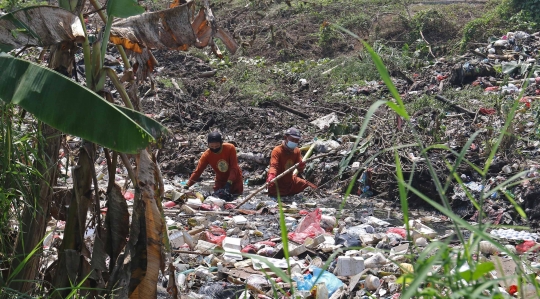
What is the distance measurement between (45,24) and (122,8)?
1.40 ft

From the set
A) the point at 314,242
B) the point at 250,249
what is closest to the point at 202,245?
the point at 250,249

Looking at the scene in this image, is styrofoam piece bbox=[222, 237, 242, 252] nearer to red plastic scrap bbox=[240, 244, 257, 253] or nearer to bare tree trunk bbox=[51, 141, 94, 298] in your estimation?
red plastic scrap bbox=[240, 244, 257, 253]

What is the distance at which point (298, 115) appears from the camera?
1127 cm

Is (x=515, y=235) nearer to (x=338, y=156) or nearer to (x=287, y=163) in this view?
(x=287, y=163)

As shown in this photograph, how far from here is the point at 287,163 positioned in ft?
25.9

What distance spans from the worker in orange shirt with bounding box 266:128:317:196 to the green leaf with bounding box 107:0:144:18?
421cm

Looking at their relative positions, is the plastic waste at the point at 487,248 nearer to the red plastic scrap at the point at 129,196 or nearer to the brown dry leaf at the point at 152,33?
the brown dry leaf at the point at 152,33

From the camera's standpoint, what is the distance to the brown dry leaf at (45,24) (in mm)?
3477

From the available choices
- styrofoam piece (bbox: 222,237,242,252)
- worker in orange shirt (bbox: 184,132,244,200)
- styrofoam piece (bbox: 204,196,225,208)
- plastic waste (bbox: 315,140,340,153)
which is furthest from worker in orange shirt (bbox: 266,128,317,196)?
styrofoam piece (bbox: 222,237,242,252)

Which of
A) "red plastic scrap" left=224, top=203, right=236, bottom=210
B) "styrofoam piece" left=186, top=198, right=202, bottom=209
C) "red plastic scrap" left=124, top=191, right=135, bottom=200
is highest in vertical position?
"red plastic scrap" left=124, top=191, right=135, bottom=200

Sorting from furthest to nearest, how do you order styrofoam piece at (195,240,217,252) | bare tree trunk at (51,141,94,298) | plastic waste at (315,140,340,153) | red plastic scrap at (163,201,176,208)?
plastic waste at (315,140,340,153) → red plastic scrap at (163,201,176,208) → styrofoam piece at (195,240,217,252) → bare tree trunk at (51,141,94,298)

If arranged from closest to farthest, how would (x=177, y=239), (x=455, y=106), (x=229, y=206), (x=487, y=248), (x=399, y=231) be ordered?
(x=487, y=248)
(x=177, y=239)
(x=399, y=231)
(x=229, y=206)
(x=455, y=106)

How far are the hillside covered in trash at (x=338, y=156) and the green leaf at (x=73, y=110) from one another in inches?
17.7

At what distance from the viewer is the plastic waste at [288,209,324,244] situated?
567 cm
